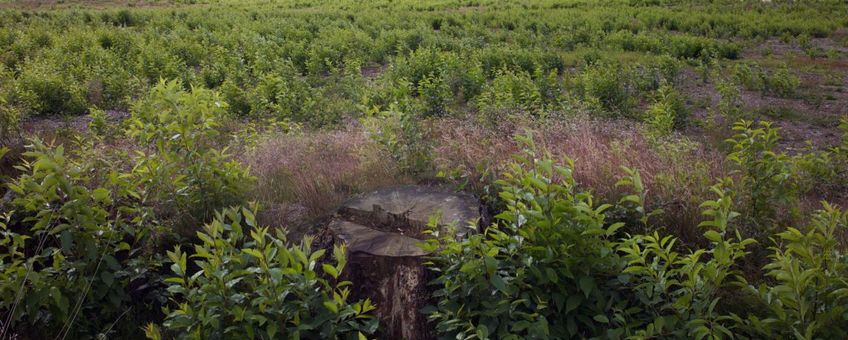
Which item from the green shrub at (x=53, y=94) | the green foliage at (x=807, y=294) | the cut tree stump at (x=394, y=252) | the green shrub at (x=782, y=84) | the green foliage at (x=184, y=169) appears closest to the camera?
the green foliage at (x=807, y=294)

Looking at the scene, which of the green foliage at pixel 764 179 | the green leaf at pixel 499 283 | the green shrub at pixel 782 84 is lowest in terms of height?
the green shrub at pixel 782 84

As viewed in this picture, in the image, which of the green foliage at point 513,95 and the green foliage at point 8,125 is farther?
the green foliage at point 513,95

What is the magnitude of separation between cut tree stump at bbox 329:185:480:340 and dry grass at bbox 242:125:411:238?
0.59 metres

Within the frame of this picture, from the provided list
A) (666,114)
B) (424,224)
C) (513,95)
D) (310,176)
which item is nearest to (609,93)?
(513,95)

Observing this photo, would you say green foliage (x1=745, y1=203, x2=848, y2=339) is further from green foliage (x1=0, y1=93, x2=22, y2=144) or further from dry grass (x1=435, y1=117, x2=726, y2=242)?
green foliage (x1=0, y1=93, x2=22, y2=144)

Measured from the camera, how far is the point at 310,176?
565cm

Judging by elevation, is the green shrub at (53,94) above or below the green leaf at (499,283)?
below

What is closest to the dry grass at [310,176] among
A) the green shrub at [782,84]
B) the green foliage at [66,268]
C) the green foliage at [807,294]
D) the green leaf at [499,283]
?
the green foliage at [66,268]

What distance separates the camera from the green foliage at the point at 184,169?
14.6 ft

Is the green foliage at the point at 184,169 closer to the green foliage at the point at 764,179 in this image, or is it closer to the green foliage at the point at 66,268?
the green foliage at the point at 66,268

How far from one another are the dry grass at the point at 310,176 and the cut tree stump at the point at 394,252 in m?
0.59

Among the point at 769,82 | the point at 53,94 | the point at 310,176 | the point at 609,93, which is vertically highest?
the point at 310,176

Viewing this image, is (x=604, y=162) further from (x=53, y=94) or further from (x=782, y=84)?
(x=53, y=94)

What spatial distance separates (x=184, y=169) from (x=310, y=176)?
4.29 feet
